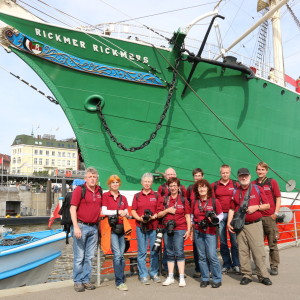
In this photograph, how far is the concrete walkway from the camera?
3.74 metres

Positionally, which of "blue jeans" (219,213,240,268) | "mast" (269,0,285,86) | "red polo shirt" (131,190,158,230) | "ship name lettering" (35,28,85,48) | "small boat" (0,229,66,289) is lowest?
"small boat" (0,229,66,289)

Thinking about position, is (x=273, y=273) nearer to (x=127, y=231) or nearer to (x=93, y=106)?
(x=127, y=231)

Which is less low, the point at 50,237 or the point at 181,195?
the point at 181,195

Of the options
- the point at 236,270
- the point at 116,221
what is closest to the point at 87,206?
the point at 116,221

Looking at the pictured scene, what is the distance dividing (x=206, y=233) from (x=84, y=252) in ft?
5.00

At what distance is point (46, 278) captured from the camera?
8.16 metres

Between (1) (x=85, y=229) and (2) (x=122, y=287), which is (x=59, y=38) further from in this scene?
(2) (x=122, y=287)

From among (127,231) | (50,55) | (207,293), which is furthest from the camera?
(50,55)

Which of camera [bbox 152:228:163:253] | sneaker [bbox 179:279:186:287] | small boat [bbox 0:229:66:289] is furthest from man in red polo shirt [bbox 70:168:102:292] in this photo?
small boat [bbox 0:229:66:289]

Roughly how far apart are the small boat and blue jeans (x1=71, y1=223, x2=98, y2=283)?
318cm

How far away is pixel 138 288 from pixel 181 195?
126 centimetres

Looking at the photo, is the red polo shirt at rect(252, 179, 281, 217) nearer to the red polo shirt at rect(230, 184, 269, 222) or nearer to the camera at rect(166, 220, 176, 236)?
the red polo shirt at rect(230, 184, 269, 222)

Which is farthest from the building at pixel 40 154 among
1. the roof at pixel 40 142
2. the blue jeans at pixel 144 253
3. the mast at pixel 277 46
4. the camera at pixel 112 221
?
the camera at pixel 112 221

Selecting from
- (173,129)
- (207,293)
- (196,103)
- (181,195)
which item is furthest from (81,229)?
(196,103)
